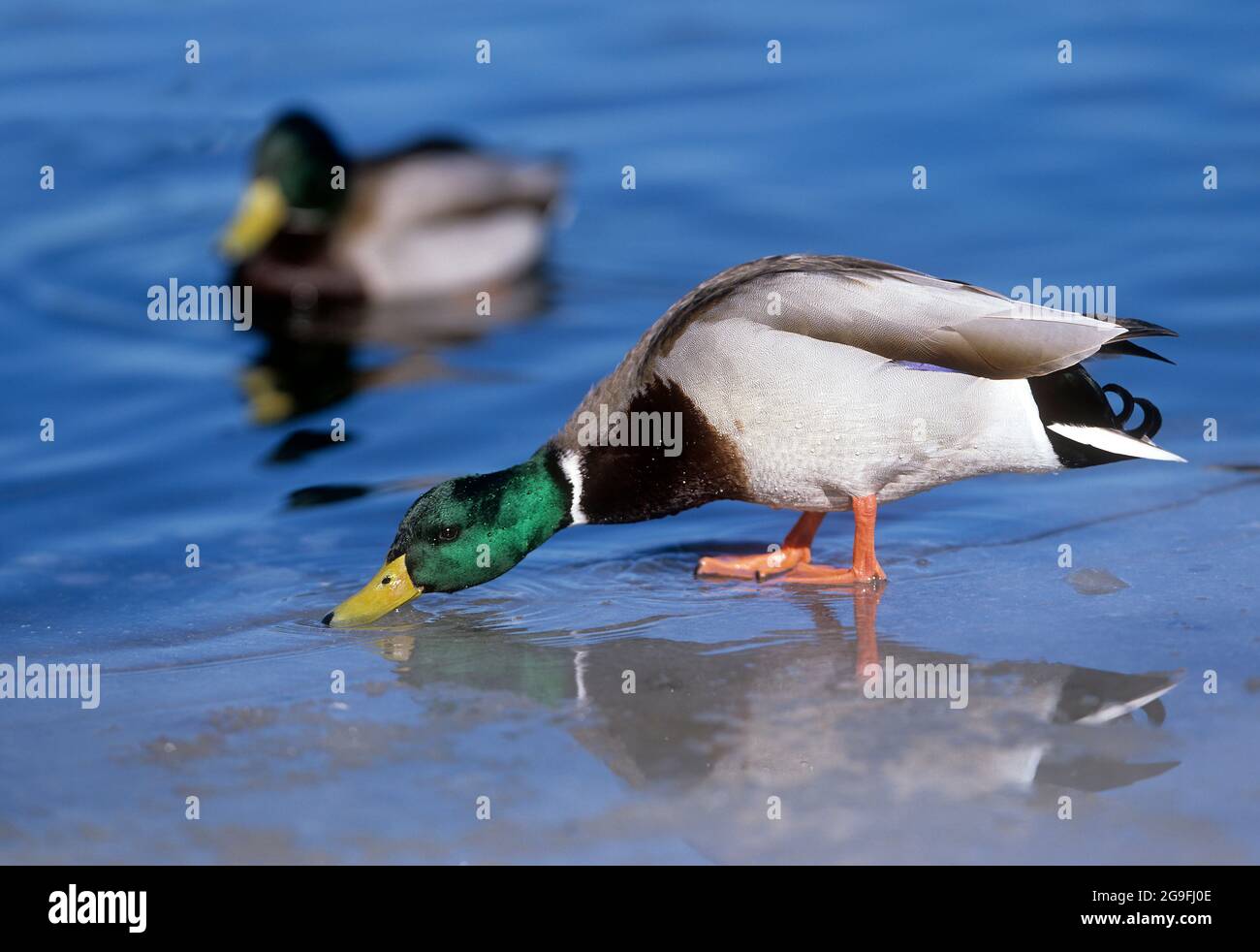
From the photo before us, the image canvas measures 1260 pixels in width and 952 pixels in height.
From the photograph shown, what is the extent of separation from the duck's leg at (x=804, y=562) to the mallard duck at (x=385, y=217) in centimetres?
405

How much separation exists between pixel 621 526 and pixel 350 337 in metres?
3.09

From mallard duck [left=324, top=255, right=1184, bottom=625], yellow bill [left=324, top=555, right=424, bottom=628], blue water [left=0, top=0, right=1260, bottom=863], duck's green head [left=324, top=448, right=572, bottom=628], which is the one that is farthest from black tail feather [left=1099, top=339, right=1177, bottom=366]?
yellow bill [left=324, top=555, right=424, bottom=628]

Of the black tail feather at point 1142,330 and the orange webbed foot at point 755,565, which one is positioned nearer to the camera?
the black tail feather at point 1142,330

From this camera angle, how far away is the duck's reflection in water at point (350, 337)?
7.52 metres

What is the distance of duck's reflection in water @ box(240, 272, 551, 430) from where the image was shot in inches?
296

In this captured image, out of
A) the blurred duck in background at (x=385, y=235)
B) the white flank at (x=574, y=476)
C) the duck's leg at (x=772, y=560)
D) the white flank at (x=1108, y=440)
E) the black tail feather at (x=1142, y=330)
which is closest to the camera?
the black tail feather at (x=1142, y=330)

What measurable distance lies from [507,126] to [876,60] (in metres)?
2.16

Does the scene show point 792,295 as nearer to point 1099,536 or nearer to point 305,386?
point 1099,536

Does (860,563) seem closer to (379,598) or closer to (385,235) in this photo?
(379,598)

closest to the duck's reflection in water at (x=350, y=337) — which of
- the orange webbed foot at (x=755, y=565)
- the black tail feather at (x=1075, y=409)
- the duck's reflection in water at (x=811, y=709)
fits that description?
the orange webbed foot at (x=755, y=565)

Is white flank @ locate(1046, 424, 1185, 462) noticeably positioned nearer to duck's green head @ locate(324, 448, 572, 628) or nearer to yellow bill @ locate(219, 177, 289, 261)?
duck's green head @ locate(324, 448, 572, 628)

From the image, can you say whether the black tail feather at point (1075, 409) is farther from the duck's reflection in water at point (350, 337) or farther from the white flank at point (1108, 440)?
the duck's reflection in water at point (350, 337)
